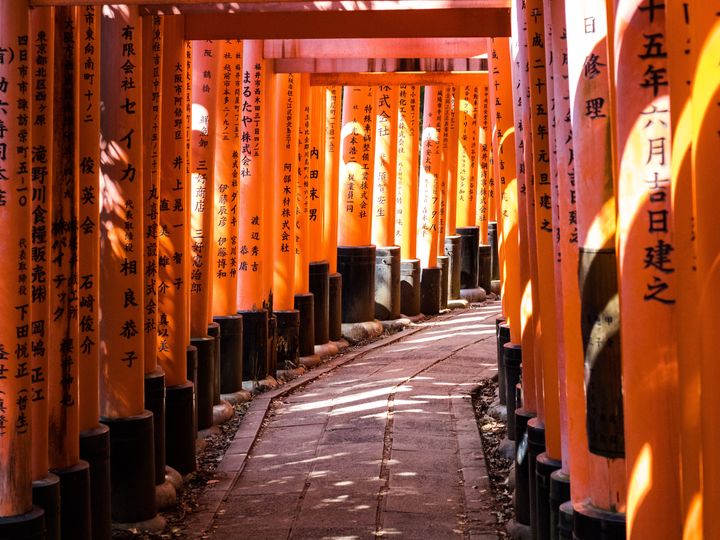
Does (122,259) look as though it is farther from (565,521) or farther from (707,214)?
(707,214)

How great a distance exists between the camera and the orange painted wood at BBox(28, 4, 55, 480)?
6.26 meters

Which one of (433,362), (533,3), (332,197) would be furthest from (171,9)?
(332,197)

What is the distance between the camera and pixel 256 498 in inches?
338

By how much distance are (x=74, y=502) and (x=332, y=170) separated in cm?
973

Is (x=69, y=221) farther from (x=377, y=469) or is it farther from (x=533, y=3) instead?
(x=377, y=469)

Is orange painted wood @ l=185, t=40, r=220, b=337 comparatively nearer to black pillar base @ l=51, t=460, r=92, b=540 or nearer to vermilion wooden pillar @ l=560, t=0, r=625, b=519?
black pillar base @ l=51, t=460, r=92, b=540

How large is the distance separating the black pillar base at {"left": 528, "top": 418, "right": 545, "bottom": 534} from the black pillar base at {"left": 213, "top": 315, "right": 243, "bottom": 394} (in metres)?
4.99

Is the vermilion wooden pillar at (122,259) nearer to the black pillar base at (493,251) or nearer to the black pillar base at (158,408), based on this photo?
the black pillar base at (158,408)

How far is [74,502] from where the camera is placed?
21.8 ft

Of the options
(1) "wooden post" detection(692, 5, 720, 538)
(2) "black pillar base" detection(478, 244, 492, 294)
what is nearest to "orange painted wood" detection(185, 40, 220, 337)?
(1) "wooden post" detection(692, 5, 720, 538)

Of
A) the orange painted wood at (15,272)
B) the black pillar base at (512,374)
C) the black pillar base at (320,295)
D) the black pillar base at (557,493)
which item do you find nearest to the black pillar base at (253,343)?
the black pillar base at (320,295)

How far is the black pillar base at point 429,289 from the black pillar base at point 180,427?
30.7ft

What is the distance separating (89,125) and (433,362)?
7.47 metres

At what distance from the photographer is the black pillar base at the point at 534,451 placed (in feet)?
22.3
